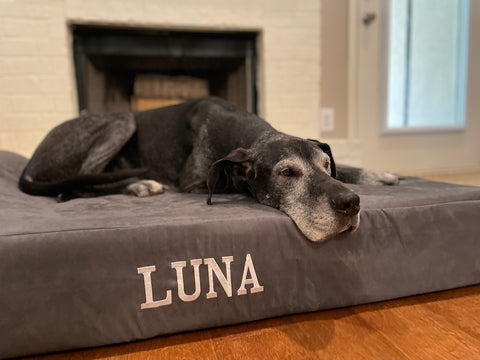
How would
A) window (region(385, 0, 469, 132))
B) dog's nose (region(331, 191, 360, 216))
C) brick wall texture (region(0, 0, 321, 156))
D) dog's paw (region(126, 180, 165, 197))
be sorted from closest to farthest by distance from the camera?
dog's nose (region(331, 191, 360, 216)) → dog's paw (region(126, 180, 165, 197)) → brick wall texture (region(0, 0, 321, 156)) → window (region(385, 0, 469, 132))

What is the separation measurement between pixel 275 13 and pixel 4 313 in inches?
127

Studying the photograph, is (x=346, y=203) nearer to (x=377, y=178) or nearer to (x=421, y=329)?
(x=421, y=329)

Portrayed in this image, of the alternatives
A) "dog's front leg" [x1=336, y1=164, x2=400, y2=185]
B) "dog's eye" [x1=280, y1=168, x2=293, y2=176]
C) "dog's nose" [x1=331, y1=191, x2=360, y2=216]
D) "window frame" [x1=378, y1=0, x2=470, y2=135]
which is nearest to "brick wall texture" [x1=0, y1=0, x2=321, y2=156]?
"window frame" [x1=378, y1=0, x2=470, y2=135]

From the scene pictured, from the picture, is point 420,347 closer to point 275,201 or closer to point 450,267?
point 450,267

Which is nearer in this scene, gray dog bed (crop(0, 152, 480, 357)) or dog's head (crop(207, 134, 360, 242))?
gray dog bed (crop(0, 152, 480, 357))

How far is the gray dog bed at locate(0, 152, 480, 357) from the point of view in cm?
103

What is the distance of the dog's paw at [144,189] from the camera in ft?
5.82

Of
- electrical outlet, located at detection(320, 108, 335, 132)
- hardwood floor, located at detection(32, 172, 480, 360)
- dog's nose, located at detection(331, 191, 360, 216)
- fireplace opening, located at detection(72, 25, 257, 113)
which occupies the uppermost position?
fireplace opening, located at detection(72, 25, 257, 113)

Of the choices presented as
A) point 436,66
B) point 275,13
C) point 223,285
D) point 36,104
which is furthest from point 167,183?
point 436,66

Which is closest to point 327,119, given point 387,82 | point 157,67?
point 387,82

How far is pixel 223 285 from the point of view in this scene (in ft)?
3.77

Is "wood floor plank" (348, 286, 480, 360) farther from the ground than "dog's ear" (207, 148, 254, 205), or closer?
closer

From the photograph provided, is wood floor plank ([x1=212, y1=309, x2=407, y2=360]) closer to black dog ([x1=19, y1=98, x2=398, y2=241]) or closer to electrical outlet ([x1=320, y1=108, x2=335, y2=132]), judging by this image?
black dog ([x1=19, y1=98, x2=398, y2=241])

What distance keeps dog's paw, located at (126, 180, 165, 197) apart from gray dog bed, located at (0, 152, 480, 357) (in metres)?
0.32
